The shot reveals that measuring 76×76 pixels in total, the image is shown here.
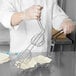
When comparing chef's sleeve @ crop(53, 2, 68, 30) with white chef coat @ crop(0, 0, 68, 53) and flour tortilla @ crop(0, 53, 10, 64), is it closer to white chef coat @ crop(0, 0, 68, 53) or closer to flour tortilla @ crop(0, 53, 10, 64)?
white chef coat @ crop(0, 0, 68, 53)

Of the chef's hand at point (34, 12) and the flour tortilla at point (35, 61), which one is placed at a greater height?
the chef's hand at point (34, 12)

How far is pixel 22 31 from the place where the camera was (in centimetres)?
103

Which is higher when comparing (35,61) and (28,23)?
(28,23)

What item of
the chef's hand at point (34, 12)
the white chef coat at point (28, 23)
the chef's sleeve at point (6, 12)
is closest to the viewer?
the chef's hand at point (34, 12)

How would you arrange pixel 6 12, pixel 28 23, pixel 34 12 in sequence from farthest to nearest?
pixel 28 23
pixel 6 12
pixel 34 12

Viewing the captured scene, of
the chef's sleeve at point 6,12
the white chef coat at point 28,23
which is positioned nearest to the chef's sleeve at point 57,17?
the white chef coat at point 28,23

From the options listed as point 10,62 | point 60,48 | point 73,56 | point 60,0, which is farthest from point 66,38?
point 10,62

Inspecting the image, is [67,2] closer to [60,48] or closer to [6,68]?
[60,48]

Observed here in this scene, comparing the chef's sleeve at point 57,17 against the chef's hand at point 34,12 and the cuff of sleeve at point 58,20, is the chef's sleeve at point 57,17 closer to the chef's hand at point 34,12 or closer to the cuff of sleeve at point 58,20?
the cuff of sleeve at point 58,20

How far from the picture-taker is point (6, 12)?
3.04 ft

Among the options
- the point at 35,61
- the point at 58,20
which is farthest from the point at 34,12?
the point at 58,20

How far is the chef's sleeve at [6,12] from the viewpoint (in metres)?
0.90

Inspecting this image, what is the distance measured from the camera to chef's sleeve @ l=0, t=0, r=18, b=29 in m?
0.90

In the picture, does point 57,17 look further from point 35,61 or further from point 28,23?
point 35,61
